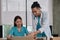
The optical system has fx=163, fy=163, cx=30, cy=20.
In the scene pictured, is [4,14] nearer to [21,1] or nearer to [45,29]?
[21,1]

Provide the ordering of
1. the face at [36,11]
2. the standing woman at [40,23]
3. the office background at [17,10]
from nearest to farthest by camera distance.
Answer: the standing woman at [40,23] < the face at [36,11] < the office background at [17,10]

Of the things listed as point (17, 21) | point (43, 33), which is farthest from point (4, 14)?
point (43, 33)

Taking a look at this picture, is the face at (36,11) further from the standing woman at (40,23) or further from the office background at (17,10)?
the office background at (17,10)

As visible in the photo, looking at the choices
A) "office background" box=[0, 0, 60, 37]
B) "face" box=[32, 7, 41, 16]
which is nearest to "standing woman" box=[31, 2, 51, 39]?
"face" box=[32, 7, 41, 16]

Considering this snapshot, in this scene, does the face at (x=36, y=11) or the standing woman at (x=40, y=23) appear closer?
the standing woman at (x=40, y=23)

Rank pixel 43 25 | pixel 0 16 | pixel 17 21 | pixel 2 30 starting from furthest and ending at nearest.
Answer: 1. pixel 0 16
2. pixel 2 30
3. pixel 17 21
4. pixel 43 25

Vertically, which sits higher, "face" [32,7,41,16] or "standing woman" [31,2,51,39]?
"face" [32,7,41,16]

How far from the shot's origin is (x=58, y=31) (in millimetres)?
5027

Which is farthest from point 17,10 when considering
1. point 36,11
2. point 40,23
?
point 40,23

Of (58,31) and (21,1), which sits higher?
(21,1)

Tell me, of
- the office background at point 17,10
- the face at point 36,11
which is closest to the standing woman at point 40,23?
the face at point 36,11

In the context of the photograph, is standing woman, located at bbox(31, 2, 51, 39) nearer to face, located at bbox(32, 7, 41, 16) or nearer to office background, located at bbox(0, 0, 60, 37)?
face, located at bbox(32, 7, 41, 16)

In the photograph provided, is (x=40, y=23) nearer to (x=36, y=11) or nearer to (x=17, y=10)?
(x=36, y=11)

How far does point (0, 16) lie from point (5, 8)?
0.27 metres
